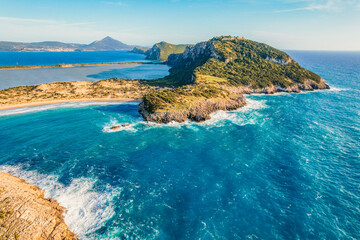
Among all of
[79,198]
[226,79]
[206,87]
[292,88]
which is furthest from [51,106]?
[292,88]

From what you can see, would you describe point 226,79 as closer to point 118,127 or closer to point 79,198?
point 118,127

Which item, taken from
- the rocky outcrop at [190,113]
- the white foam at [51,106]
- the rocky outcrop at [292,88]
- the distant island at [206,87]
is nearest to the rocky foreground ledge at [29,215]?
the rocky outcrop at [190,113]

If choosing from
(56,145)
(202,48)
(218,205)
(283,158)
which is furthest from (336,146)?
(202,48)

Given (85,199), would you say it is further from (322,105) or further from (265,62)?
(265,62)

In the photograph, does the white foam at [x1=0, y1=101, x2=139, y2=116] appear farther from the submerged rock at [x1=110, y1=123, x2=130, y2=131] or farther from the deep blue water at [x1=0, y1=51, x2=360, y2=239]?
the submerged rock at [x1=110, y1=123, x2=130, y2=131]

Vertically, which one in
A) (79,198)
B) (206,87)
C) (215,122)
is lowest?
(79,198)

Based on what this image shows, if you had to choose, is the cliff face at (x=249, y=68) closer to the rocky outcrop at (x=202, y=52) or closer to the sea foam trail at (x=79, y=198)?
the rocky outcrop at (x=202, y=52)
